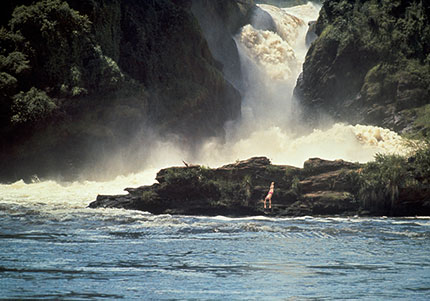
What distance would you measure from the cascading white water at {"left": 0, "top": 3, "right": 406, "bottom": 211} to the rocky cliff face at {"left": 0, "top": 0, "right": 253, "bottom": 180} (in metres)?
2.28

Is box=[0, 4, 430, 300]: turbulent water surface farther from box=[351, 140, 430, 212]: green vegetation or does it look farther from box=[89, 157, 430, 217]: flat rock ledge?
box=[351, 140, 430, 212]: green vegetation

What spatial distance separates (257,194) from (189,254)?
1314cm

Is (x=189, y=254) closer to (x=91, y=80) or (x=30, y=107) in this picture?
(x=30, y=107)

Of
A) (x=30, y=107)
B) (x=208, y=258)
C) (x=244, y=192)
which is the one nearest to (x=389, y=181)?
(x=244, y=192)

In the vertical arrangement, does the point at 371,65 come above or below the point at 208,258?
above

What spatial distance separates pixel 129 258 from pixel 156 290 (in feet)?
11.6

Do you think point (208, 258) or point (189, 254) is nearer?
point (208, 258)

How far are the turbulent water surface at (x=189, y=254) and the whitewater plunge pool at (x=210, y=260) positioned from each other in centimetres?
2

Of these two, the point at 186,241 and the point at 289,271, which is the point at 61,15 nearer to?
the point at 186,241

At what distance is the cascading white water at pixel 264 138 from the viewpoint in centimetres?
3106

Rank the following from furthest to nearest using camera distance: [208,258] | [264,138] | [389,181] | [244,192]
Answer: [264,138]
[244,192]
[389,181]
[208,258]

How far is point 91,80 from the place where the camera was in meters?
37.0

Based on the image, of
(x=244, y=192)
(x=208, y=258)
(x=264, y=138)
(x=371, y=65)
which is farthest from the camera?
(x=264, y=138)

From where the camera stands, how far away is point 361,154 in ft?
133
